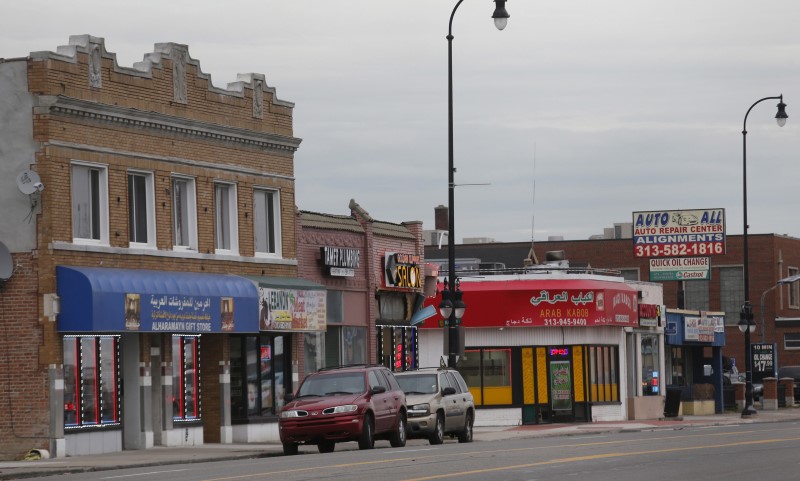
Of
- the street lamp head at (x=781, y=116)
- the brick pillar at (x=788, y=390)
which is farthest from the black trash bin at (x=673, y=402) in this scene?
the brick pillar at (x=788, y=390)

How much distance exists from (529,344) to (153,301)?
820 inches

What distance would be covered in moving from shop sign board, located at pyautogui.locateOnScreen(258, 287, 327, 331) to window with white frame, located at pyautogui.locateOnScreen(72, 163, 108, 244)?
5420 millimetres


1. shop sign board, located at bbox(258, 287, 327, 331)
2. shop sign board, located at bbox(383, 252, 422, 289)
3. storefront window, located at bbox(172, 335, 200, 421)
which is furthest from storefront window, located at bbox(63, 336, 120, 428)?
shop sign board, located at bbox(383, 252, 422, 289)

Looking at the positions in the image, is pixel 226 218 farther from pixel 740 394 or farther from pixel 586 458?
pixel 740 394

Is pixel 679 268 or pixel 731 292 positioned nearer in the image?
pixel 679 268

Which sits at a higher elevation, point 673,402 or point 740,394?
point 673,402

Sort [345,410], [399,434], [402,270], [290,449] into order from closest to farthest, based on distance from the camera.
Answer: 1. [345,410]
2. [290,449]
3. [399,434]
4. [402,270]

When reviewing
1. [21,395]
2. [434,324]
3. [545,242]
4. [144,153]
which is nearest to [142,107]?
[144,153]

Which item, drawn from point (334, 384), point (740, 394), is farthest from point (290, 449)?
point (740, 394)

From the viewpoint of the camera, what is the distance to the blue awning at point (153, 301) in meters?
32.2

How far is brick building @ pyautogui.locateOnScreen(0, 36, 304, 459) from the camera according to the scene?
32.2 metres

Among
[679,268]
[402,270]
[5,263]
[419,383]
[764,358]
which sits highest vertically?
[679,268]

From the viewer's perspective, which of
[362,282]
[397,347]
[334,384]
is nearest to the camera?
[334,384]

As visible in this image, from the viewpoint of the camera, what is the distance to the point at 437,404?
35.2m
